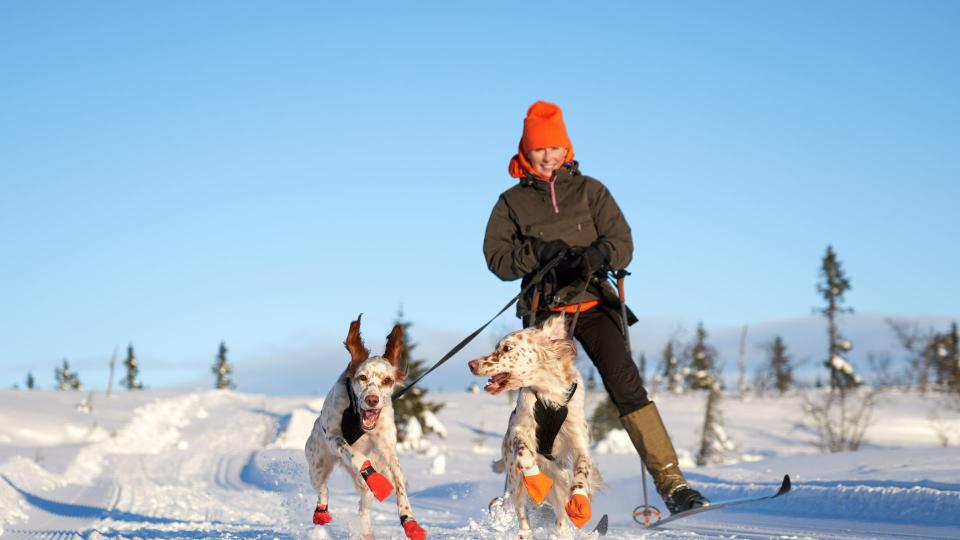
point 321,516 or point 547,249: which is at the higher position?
point 547,249

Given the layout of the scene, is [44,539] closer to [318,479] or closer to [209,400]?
[318,479]

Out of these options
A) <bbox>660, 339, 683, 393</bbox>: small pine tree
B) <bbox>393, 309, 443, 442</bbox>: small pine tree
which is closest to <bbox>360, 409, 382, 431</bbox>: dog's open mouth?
<bbox>393, 309, 443, 442</bbox>: small pine tree

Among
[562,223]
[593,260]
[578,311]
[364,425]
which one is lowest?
[364,425]

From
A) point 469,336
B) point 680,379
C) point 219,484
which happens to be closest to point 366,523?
Answer: point 469,336

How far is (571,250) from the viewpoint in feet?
19.3

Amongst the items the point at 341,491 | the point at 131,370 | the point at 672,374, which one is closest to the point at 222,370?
the point at 131,370

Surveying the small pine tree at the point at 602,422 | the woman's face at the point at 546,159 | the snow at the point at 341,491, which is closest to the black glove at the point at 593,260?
the woman's face at the point at 546,159

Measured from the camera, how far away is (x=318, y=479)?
6.83 meters

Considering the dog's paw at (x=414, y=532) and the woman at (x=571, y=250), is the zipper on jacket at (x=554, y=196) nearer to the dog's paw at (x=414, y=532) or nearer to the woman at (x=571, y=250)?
the woman at (x=571, y=250)

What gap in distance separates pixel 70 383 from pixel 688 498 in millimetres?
89079

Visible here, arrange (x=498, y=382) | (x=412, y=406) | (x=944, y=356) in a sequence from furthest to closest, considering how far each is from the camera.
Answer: (x=944, y=356) → (x=412, y=406) → (x=498, y=382)

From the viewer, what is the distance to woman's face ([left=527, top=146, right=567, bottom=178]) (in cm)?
614

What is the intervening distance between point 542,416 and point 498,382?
1.18ft

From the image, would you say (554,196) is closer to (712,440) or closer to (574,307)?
(574,307)
